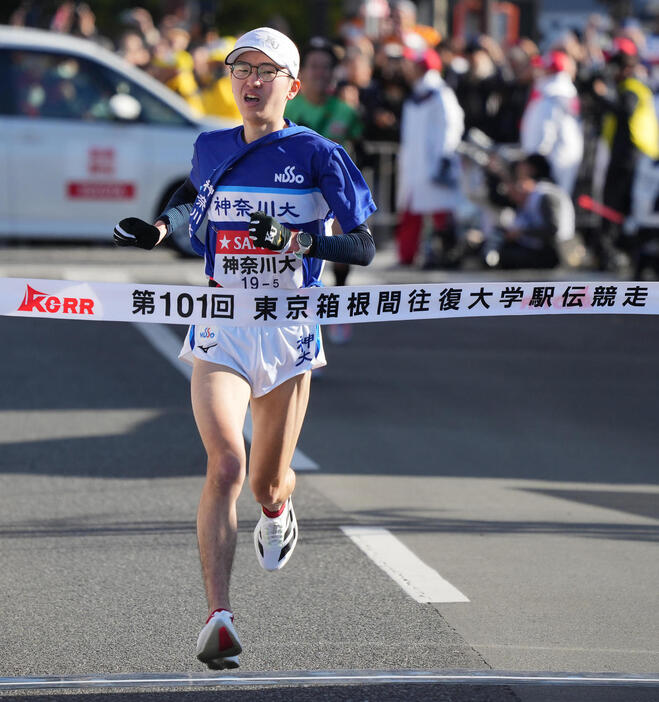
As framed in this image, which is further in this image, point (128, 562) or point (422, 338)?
point (422, 338)

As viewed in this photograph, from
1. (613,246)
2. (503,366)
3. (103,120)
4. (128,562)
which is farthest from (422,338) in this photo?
(128,562)

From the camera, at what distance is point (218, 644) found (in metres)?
4.48

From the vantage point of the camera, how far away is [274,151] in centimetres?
513

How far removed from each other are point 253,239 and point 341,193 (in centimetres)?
38

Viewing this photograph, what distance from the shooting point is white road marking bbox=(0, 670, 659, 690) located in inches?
186

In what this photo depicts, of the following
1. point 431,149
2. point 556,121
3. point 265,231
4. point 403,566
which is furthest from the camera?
point 431,149

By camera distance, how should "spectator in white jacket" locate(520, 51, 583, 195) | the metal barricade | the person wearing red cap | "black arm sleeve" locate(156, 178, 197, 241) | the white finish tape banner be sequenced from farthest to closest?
the metal barricade < "spectator in white jacket" locate(520, 51, 583, 195) < the person wearing red cap < "black arm sleeve" locate(156, 178, 197, 241) < the white finish tape banner

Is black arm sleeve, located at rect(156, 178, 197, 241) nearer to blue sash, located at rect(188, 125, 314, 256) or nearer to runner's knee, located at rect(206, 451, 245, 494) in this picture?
blue sash, located at rect(188, 125, 314, 256)

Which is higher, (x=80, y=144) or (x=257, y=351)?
(x=257, y=351)

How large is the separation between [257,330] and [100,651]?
1.13 m

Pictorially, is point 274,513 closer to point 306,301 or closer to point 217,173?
point 306,301

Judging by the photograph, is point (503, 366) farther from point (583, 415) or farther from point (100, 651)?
point (100, 651)

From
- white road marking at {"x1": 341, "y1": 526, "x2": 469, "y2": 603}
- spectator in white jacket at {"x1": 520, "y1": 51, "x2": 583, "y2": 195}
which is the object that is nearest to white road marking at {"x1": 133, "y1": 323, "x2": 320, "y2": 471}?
white road marking at {"x1": 341, "y1": 526, "x2": 469, "y2": 603}

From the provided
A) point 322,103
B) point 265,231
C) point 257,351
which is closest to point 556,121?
point 322,103
